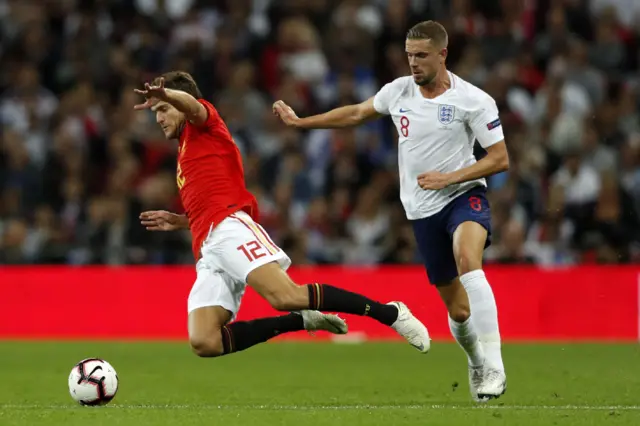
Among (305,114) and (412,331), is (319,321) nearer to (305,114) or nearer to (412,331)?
(412,331)

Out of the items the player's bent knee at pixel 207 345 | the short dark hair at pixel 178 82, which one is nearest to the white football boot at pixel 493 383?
the player's bent knee at pixel 207 345

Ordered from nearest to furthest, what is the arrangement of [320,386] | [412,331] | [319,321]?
1. [412,331]
2. [319,321]
3. [320,386]

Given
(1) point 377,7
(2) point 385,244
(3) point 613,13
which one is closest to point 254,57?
(1) point 377,7

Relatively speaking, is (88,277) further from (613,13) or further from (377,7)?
(613,13)

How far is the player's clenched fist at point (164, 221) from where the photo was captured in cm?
858

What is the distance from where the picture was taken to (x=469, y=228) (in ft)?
26.4

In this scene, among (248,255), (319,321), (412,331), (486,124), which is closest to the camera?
(248,255)

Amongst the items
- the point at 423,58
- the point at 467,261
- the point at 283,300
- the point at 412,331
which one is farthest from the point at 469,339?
the point at 423,58

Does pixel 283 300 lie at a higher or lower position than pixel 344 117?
lower

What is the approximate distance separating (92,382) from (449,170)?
8.63 feet

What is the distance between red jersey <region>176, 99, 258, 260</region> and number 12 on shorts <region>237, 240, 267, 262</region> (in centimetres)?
28

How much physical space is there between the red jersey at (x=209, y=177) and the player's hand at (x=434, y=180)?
1.21 metres

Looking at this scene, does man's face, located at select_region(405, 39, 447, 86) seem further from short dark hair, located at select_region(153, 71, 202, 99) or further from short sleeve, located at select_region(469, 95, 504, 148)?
short dark hair, located at select_region(153, 71, 202, 99)

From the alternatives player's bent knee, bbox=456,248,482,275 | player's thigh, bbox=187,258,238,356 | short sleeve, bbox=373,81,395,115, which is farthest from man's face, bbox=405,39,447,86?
player's thigh, bbox=187,258,238,356
